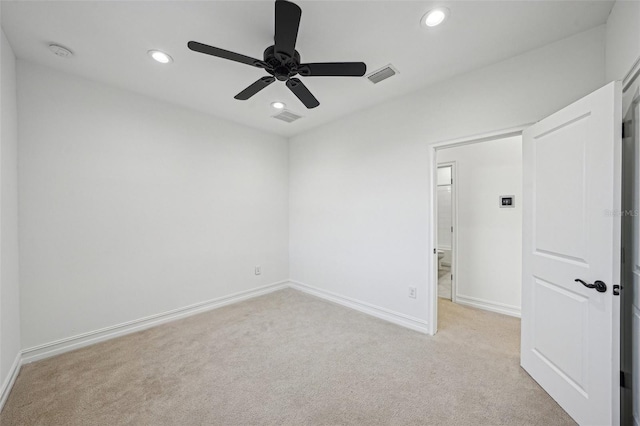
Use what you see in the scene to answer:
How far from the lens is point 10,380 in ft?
6.48

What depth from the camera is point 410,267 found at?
296 centimetres

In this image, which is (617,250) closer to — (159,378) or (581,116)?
(581,116)

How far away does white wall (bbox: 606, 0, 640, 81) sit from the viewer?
4.73 feet

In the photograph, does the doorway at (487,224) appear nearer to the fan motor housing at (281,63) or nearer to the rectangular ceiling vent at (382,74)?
the rectangular ceiling vent at (382,74)

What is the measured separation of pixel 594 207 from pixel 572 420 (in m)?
1.37

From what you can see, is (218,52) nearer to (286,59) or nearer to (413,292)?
(286,59)

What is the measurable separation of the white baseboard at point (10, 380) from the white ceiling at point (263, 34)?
2620 mm

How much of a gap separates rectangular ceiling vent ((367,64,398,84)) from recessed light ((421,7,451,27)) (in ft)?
1.83

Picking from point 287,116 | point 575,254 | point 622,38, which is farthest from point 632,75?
point 287,116

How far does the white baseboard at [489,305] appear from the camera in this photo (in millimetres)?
3287

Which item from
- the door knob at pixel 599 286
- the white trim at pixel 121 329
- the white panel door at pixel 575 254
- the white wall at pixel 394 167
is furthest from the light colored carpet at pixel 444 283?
the white trim at pixel 121 329

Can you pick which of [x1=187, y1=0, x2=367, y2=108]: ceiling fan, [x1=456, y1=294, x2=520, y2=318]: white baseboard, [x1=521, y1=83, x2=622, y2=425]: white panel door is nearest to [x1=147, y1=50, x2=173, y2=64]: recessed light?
[x1=187, y1=0, x2=367, y2=108]: ceiling fan

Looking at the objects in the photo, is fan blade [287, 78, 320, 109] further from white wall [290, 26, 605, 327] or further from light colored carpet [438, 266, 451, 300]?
light colored carpet [438, 266, 451, 300]

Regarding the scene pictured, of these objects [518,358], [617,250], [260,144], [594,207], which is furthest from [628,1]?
[260,144]
